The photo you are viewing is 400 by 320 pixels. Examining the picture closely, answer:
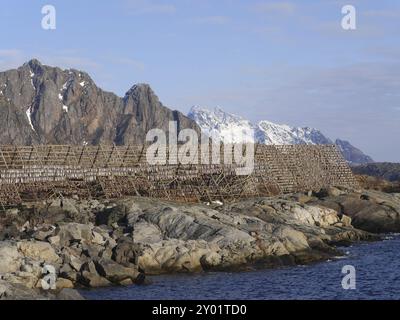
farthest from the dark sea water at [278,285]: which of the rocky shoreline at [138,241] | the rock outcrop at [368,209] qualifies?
the rock outcrop at [368,209]

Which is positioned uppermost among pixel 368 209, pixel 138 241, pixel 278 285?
pixel 138 241

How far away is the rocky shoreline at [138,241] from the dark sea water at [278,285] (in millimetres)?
1398

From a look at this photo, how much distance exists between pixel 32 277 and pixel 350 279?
1701 centimetres

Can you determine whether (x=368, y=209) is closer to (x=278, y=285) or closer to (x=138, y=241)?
(x=138, y=241)

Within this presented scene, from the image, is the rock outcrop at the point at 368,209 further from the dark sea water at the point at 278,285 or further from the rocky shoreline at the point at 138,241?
the dark sea water at the point at 278,285

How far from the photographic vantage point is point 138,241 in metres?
40.3

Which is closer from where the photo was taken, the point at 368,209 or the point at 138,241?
the point at 138,241

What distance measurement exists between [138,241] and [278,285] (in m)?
10.2

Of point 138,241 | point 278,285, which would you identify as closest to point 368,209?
point 138,241
